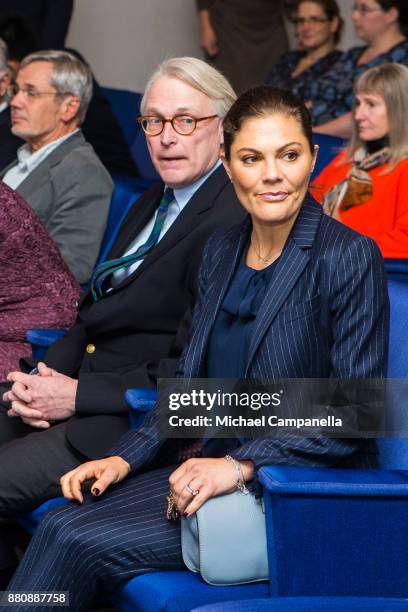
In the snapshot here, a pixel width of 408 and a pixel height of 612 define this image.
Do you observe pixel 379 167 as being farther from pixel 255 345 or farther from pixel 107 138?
pixel 255 345

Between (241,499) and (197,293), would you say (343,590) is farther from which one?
(197,293)

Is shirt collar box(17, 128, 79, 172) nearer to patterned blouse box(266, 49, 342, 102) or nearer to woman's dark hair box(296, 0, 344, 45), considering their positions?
patterned blouse box(266, 49, 342, 102)

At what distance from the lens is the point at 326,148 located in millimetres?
4520

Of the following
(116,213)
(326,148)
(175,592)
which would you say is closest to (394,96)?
(326,148)

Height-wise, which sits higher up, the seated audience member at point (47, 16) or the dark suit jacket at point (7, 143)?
the seated audience member at point (47, 16)

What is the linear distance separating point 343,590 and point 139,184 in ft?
7.27

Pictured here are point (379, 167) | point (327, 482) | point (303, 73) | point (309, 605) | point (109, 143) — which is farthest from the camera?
point (303, 73)

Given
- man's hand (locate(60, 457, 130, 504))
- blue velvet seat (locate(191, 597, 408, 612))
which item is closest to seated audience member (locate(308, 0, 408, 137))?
man's hand (locate(60, 457, 130, 504))

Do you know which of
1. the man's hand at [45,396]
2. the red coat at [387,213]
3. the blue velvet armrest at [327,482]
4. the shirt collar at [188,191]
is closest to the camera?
the blue velvet armrest at [327,482]

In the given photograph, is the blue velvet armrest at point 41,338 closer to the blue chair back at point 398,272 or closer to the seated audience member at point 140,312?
the seated audience member at point 140,312

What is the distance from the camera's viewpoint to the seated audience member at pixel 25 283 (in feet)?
9.74

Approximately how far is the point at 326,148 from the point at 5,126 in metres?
1.31

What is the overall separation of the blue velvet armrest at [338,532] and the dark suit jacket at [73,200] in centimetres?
177

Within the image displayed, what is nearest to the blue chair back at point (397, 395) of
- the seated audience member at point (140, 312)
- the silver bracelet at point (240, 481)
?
the silver bracelet at point (240, 481)
